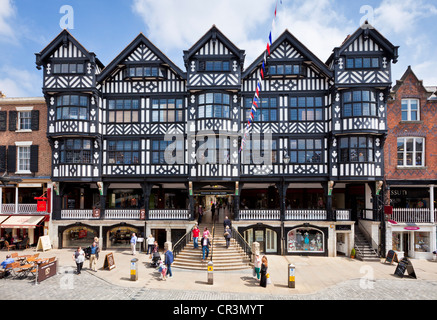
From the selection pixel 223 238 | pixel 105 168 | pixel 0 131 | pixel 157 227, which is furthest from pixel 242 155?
pixel 0 131

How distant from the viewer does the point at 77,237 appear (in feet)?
70.2

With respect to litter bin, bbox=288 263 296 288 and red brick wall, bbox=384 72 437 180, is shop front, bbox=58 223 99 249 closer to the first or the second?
litter bin, bbox=288 263 296 288

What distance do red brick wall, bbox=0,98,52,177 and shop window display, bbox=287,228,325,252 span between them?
18397 mm

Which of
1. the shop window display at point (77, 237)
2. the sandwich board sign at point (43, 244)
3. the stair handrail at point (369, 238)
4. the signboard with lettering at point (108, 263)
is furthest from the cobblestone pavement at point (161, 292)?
the shop window display at point (77, 237)

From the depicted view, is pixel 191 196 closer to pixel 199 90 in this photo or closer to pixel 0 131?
pixel 199 90

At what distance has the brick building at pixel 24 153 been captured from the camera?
21.1m

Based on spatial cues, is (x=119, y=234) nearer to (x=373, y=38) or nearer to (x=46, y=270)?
(x=46, y=270)

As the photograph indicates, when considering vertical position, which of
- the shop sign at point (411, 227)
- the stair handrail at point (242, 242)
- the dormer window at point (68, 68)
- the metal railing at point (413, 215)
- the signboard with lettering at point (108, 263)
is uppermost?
the dormer window at point (68, 68)

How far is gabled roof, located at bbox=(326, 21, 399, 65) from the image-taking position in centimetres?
1894

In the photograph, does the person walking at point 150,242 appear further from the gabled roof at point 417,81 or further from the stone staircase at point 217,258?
the gabled roof at point 417,81

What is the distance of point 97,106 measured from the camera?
20141 millimetres

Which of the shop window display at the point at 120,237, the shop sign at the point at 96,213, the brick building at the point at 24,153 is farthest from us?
the brick building at the point at 24,153

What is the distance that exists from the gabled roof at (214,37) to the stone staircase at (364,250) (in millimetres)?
14894
